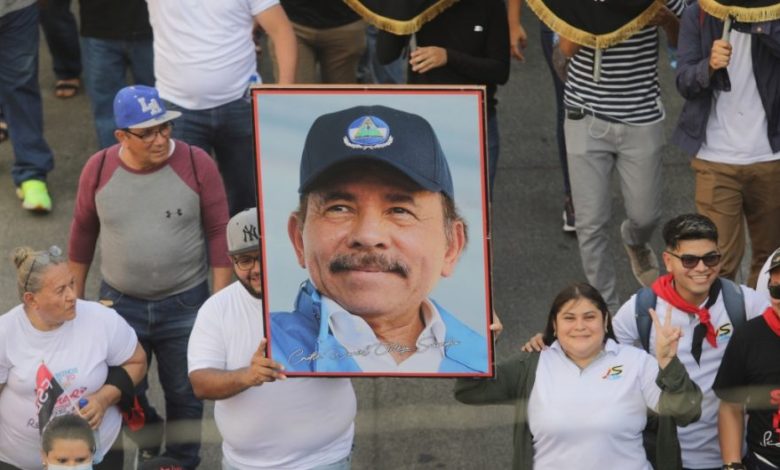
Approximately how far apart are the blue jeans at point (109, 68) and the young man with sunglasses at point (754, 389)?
4000 mm

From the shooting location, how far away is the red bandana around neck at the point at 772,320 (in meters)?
5.98

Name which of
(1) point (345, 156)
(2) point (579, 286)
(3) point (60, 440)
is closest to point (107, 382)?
(3) point (60, 440)

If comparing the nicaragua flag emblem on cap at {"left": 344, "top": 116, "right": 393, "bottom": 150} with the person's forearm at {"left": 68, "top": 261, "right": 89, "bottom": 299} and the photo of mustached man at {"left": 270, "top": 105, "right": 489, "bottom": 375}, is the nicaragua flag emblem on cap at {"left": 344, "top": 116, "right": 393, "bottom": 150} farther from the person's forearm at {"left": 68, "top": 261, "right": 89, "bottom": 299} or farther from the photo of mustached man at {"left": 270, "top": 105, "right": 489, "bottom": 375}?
the person's forearm at {"left": 68, "top": 261, "right": 89, "bottom": 299}

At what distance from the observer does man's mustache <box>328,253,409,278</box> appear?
18.8ft

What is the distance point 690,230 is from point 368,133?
1416 mm

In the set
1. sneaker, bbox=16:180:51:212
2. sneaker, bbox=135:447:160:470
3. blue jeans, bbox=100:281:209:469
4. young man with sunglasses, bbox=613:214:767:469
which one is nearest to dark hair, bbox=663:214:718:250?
young man with sunglasses, bbox=613:214:767:469

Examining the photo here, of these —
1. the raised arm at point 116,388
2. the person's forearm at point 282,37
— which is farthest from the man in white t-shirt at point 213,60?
the raised arm at point 116,388

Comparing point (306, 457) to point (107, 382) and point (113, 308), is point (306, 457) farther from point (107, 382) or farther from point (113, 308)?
point (113, 308)

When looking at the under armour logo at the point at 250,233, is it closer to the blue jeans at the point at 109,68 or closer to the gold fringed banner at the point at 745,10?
the gold fringed banner at the point at 745,10

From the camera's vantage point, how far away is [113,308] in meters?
7.08

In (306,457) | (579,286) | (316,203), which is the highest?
(316,203)

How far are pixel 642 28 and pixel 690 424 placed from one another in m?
2.09

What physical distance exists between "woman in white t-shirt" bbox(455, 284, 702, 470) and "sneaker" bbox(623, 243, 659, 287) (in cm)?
212

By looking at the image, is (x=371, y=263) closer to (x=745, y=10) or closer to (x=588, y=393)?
(x=588, y=393)
